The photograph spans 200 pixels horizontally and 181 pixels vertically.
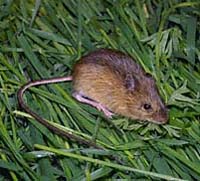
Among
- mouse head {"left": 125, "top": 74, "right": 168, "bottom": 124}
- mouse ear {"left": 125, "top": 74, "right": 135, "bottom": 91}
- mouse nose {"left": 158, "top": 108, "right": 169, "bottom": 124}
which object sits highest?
mouse ear {"left": 125, "top": 74, "right": 135, "bottom": 91}

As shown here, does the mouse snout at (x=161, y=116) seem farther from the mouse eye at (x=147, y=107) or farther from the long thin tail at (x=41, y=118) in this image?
the long thin tail at (x=41, y=118)

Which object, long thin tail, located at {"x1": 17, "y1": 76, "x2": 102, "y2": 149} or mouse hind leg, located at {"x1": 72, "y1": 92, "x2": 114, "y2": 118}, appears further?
A: mouse hind leg, located at {"x1": 72, "y1": 92, "x2": 114, "y2": 118}

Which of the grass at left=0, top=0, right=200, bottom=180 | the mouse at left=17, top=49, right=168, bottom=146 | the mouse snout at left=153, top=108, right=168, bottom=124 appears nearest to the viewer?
the grass at left=0, top=0, right=200, bottom=180

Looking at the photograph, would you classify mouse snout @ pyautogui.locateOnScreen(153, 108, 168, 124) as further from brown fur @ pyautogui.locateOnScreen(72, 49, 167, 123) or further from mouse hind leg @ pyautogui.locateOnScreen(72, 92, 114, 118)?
mouse hind leg @ pyautogui.locateOnScreen(72, 92, 114, 118)

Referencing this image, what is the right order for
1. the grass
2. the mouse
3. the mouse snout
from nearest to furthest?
the grass
the mouse snout
the mouse

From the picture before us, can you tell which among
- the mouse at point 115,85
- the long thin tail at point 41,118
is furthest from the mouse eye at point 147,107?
the long thin tail at point 41,118

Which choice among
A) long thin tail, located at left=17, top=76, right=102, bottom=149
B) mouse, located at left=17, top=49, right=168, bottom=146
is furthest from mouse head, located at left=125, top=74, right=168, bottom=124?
long thin tail, located at left=17, top=76, right=102, bottom=149

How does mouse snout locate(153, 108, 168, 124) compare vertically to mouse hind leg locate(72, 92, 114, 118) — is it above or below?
below

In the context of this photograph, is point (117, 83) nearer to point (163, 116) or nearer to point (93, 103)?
point (93, 103)
